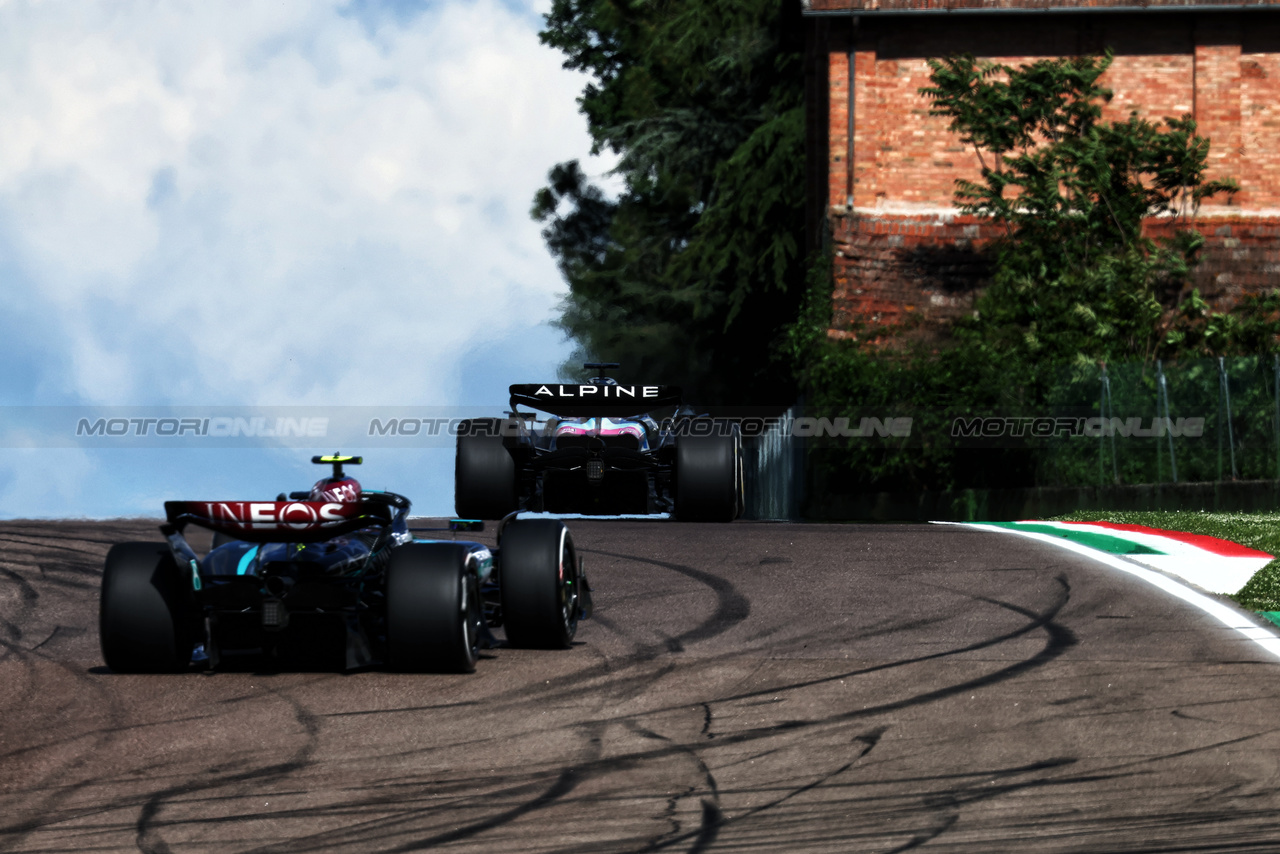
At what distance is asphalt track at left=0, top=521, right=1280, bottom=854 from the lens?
538cm

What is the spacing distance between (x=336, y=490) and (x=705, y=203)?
29.9 meters

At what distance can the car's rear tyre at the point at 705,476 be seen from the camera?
630 inches

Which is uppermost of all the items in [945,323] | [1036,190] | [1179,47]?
[1179,47]

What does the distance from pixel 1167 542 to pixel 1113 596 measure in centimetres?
310

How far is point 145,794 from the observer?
5.89m

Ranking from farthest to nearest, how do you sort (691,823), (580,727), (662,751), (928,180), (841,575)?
(928,180), (841,575), (580,727), (662,751), (691,823)

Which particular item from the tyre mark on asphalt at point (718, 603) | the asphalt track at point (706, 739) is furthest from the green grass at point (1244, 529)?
the tyre mark on asphalt at point (718, 603)

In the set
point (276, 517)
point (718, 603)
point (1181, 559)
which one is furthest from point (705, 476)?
point (276, 517)

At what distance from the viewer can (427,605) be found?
308 inches

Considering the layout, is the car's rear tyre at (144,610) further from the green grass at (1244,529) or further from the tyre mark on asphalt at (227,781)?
the green grass at (1244,529)

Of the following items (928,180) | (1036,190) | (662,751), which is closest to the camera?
(662,751)

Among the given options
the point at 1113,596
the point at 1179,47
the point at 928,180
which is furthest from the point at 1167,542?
the point at 1179,47

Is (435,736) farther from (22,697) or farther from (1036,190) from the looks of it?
(1036,190)

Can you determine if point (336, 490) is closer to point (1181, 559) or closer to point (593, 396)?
point (1181, 559)
